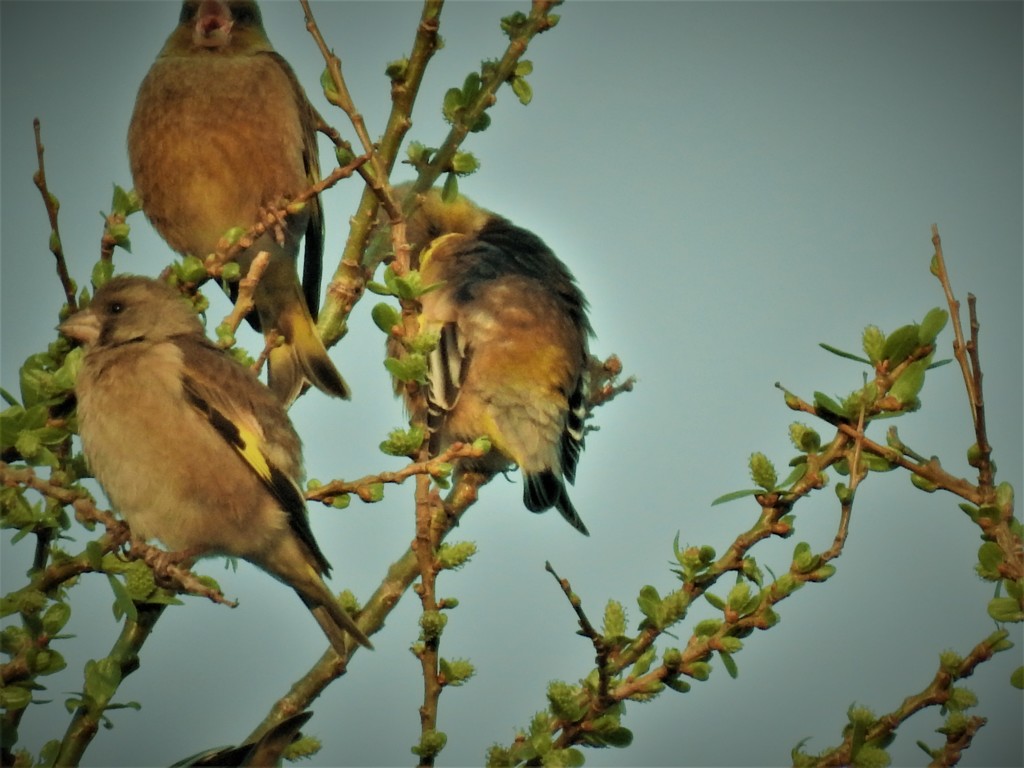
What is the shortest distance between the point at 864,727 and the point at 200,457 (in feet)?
6.52

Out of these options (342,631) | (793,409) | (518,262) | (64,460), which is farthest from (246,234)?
(518,262)

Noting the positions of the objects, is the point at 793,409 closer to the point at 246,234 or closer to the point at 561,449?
the point at 246,234

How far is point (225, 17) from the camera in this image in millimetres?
5176

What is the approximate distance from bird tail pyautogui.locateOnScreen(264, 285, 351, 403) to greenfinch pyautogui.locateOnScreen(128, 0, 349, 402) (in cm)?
5

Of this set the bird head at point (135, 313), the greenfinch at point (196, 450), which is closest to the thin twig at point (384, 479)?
the greenfinch at point (196, 450)

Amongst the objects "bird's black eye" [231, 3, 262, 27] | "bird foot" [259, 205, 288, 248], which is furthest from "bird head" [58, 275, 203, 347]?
"bird's black eye" [231, 3, 262, 27]

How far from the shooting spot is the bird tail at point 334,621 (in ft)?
10.0

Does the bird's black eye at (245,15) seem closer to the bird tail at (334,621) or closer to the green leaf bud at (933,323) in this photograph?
the bird tail at (334,621)

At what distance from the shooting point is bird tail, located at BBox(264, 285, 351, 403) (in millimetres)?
4355

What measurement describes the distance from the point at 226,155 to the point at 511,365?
Result: 4.71 ft

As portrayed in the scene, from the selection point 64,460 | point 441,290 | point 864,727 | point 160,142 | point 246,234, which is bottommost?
point 864,727

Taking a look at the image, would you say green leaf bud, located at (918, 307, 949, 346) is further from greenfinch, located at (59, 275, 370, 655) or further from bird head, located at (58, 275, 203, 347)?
bird head, located at (58, 275, 203, 347)

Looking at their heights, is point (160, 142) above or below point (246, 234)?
above

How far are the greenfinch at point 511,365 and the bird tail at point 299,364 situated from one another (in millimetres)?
351
